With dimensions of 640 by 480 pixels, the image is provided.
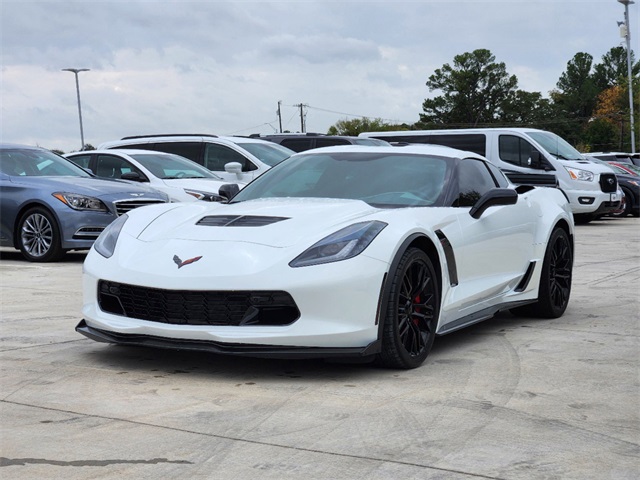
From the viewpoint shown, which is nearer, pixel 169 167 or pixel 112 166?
pixel 169 167

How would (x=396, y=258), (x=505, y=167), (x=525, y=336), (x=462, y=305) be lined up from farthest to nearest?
(x=505, y=167), (x=525, y=336), (x=462, y=305), (x=396, y=258)

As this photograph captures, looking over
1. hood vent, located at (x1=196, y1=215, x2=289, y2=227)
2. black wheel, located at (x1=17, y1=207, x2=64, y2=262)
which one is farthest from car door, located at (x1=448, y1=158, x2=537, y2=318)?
black wheel, located at (x1=17, y1=207, x2=64, y2=262)

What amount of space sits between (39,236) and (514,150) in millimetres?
11162

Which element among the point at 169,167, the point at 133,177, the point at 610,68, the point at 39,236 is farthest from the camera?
the point at 610,68

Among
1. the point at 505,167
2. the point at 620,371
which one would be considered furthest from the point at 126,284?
the point at 505,167

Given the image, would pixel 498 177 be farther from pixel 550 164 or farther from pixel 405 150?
pixel 550 164

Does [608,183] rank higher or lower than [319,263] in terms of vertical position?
lower

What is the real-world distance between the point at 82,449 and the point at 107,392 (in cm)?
101

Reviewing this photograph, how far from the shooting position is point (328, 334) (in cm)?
506

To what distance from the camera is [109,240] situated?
5.82 metres

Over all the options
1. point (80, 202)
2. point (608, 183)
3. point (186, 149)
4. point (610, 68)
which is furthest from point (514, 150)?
point (610, 68)

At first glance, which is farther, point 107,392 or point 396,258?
point 396,258

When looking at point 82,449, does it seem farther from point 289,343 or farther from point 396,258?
point 396,258

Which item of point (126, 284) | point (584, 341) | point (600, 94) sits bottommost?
point (584, 341)
